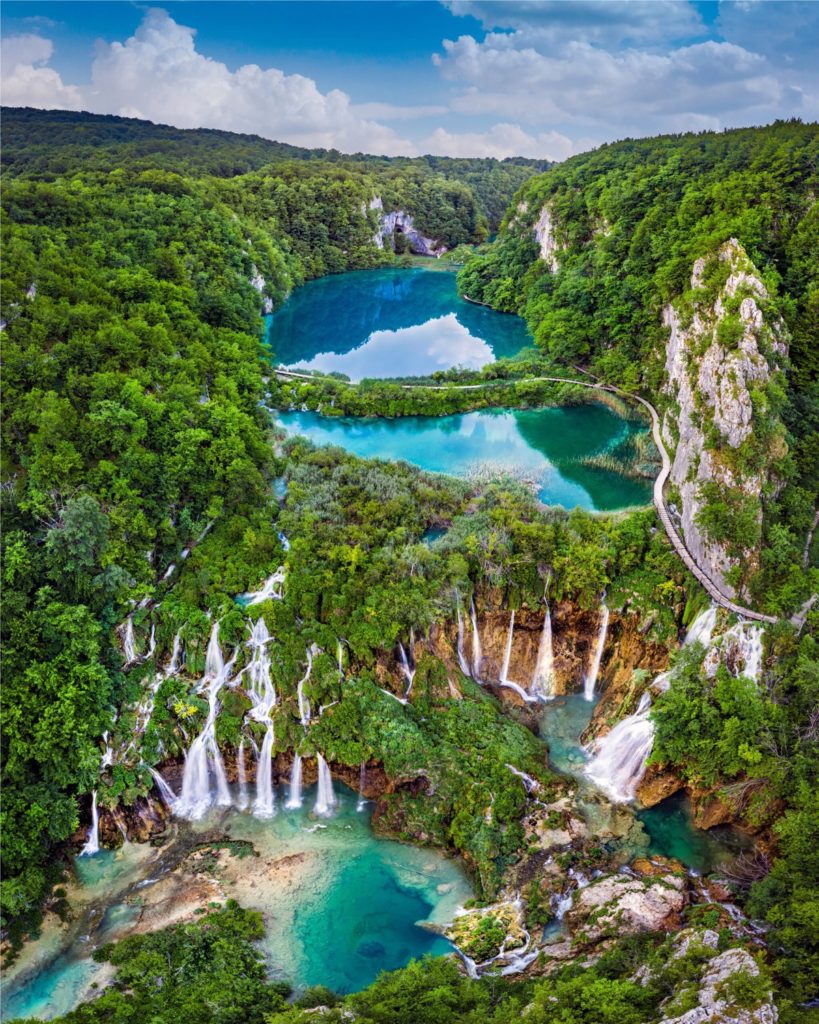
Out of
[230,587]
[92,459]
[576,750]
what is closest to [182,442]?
[92,459]

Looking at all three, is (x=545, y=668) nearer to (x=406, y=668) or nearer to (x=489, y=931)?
(x=406, y=668)

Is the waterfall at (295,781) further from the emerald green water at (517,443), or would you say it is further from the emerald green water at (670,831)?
the emerald green water at (517,443)

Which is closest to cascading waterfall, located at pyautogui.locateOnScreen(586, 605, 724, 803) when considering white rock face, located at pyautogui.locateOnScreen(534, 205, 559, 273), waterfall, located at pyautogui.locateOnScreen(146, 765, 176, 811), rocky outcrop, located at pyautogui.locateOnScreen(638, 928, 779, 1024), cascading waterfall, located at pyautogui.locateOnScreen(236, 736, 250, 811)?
rocky outcrop, located at pyautogui.locateOnScreen(638, 928, 779, 1024)

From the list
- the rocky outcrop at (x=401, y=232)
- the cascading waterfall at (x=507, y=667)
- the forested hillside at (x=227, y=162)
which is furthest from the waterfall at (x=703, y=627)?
the rocky outcrop at (x=401, y=232)

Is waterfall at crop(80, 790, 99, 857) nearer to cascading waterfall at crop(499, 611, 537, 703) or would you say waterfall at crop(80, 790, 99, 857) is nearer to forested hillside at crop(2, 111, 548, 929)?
forested hillside at crop(2, 111, 548, 929)

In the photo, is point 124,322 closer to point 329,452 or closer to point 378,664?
point 329,452

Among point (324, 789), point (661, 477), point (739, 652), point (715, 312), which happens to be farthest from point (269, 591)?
point (715, 312)
